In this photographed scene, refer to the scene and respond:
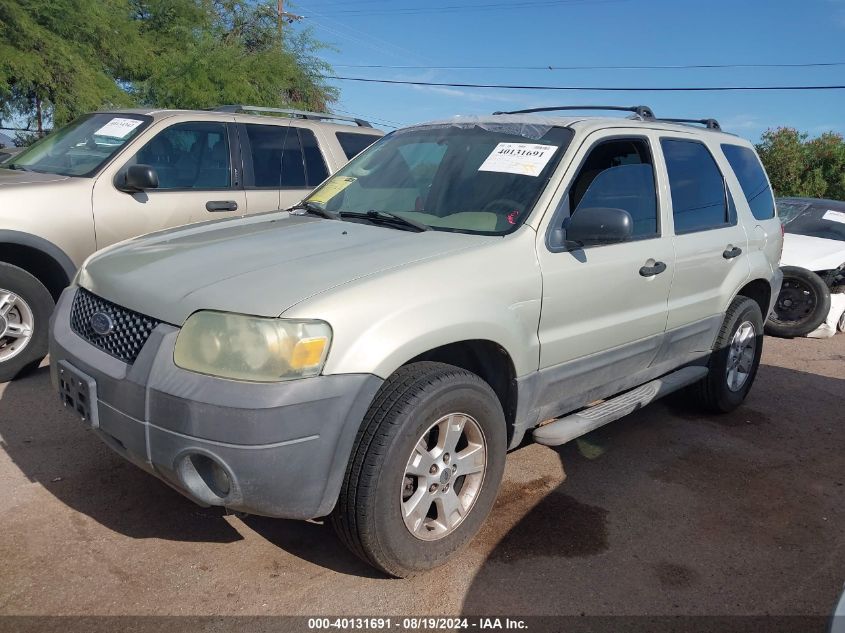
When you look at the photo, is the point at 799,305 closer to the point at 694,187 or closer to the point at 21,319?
the point at 694,187

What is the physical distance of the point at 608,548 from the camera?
3268 mm

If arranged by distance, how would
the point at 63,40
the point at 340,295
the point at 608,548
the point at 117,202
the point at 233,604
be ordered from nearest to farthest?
the point at 340,295, the point at 233,604, the point at 608,548, the point at 117,202, the point at 63,40

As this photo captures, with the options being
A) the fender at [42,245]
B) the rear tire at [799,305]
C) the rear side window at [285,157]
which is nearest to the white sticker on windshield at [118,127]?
the rear side window at [285,157]

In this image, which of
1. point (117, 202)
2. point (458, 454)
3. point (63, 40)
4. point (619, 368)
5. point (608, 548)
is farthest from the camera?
point (63, 40)

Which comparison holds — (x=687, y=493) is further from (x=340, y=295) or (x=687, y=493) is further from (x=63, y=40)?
(x=63, y=40)

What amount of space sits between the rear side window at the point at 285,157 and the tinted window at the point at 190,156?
0.26 metres

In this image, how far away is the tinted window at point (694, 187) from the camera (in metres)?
4.18

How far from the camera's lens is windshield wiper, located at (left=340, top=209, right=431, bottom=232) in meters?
3.31

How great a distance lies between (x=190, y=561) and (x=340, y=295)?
4.43 ft

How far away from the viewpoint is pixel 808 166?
67.0 ft

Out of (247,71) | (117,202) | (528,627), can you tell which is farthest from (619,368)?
(247,71)

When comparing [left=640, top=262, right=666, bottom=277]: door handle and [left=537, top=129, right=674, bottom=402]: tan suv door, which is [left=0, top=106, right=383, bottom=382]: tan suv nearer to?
[left=537, top=129, right=674, bottom=402]: tan suv door

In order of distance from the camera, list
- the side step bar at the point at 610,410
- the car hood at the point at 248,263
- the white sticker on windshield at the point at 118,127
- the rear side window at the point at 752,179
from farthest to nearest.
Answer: the white sticker on windshield at the point at 118,127, the rear side window at the point at 752,179, the side step bar at the point at 610,410, the car hood at the point at 248,263

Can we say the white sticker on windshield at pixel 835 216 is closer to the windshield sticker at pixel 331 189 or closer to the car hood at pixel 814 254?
the car hood at pixel 814 254
